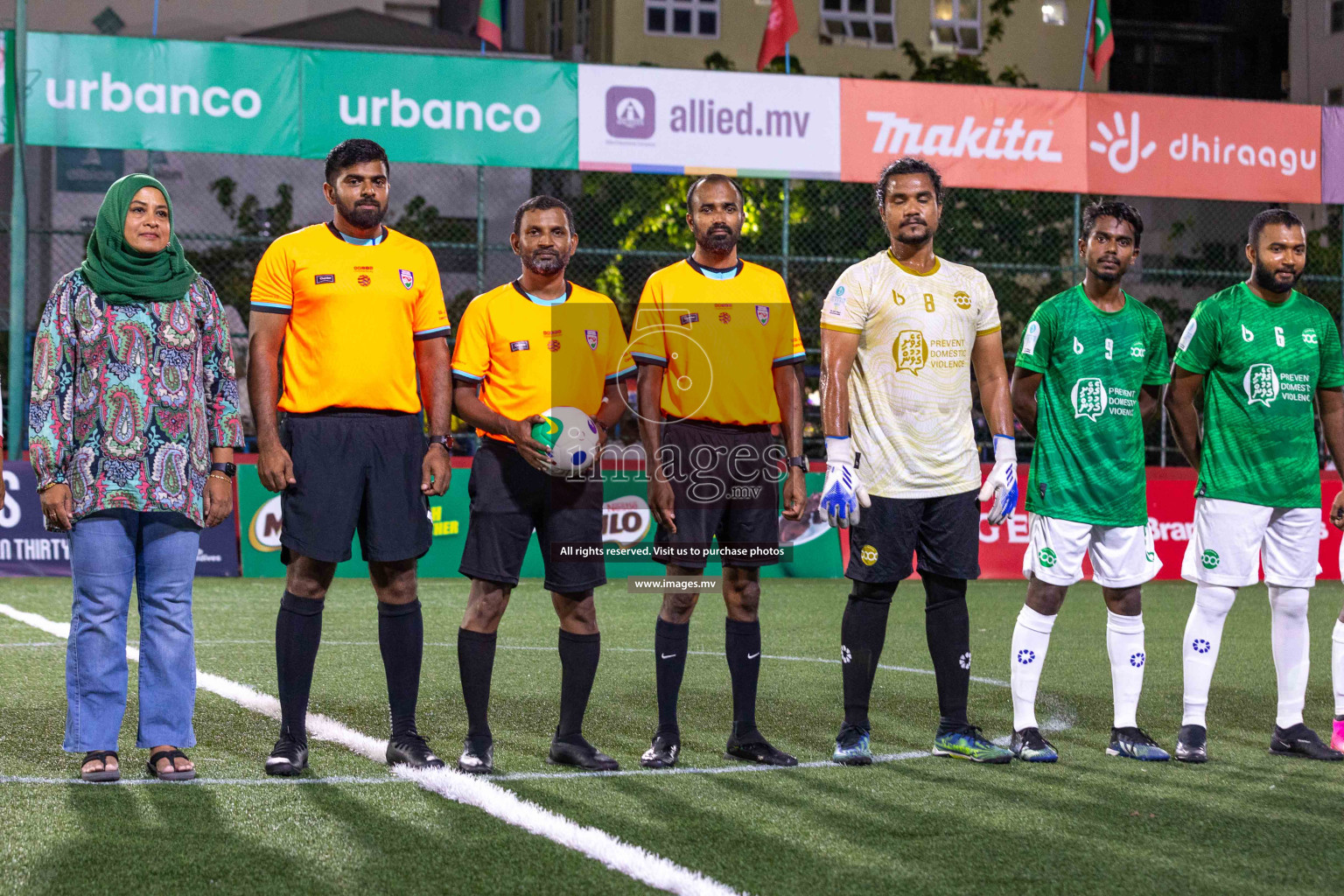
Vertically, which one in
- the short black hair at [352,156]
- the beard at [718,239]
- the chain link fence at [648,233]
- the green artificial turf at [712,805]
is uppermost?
the chain link fence at [648,233]

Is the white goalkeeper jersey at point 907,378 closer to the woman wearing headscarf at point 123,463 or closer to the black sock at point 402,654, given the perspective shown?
the black sock at point 402,654

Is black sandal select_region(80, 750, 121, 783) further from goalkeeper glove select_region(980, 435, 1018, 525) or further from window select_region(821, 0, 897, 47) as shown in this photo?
window select_region(821, 0, 897, 47)

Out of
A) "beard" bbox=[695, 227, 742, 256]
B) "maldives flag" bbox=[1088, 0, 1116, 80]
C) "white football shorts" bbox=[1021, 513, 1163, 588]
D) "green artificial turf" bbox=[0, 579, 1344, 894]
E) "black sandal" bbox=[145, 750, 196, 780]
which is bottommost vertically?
"green artificial turf" bbox=[0, 579, 1344, 894]

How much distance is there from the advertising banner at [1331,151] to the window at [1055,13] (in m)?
22.6

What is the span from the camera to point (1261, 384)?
6.08 metres

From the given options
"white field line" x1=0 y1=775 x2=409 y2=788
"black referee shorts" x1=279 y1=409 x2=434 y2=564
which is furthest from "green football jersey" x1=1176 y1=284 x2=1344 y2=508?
"white field line" x1=0 y1=775 x2=409 y2=788

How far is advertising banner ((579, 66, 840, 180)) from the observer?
14.8m

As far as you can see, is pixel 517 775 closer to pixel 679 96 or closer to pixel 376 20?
pixel 679 96

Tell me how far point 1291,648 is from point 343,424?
390 centimetres

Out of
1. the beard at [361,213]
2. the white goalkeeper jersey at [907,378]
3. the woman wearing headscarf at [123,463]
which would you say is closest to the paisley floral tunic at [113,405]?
the woman wearing headscarf at [123,463]

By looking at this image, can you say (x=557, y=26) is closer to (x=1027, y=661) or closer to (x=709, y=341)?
(x=709, y=341)

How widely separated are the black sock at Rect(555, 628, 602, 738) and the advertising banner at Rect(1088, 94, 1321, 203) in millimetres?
11707

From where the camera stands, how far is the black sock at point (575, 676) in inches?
220

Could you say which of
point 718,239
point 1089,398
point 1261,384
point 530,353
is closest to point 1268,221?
point 1261,384
